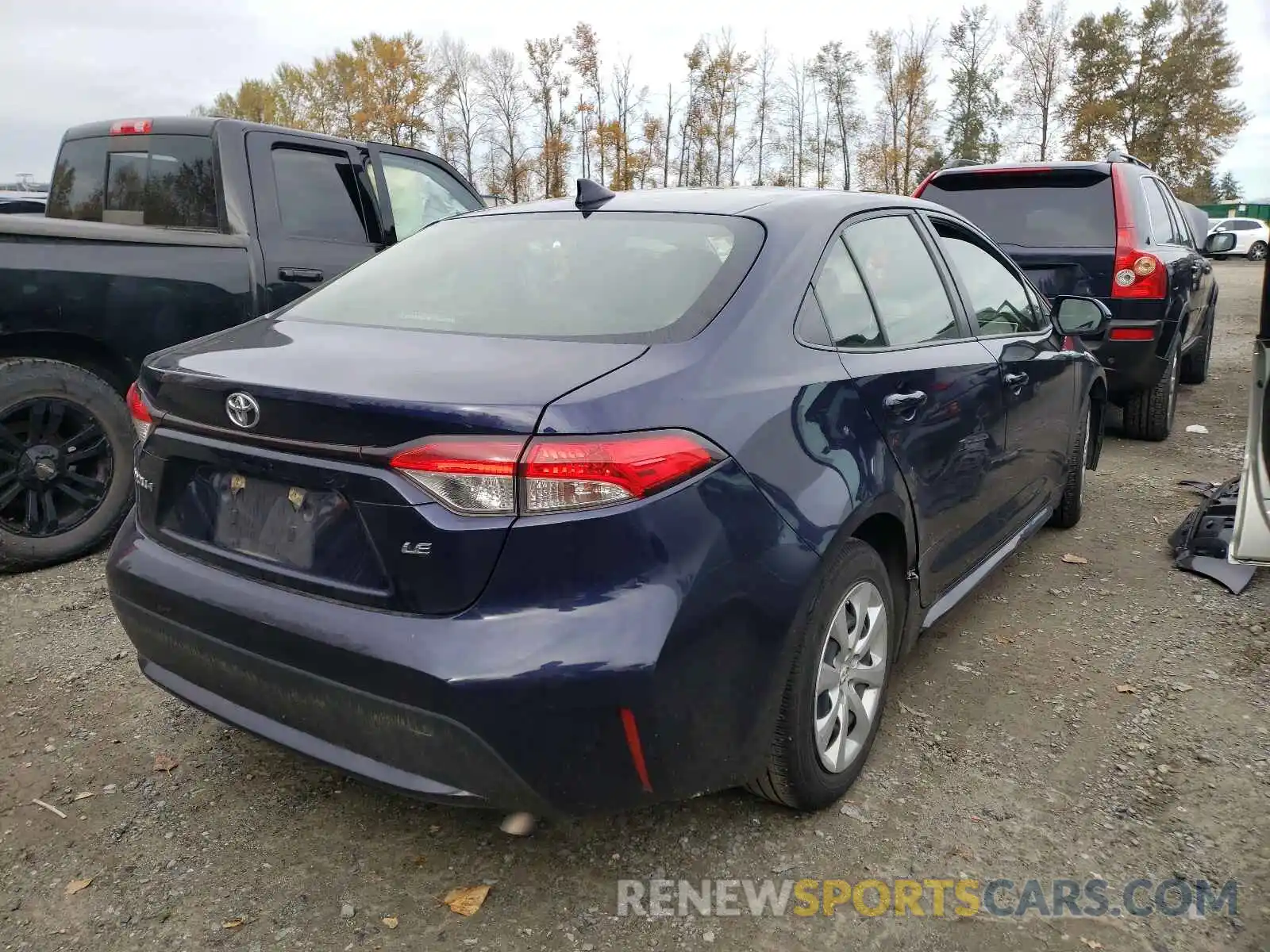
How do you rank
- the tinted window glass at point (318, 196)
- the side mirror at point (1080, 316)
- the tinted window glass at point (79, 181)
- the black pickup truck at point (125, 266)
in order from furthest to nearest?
the tinted window glass at point (79, 181), the tinted window glass at point (318, 196), the side mirror at point (1080, 316), the black pickup truck at point (125, 266)

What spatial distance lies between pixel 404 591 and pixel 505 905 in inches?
33.2

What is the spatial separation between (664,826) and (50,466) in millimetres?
3250

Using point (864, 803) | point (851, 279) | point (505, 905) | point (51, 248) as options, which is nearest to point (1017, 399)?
point (851, 279)

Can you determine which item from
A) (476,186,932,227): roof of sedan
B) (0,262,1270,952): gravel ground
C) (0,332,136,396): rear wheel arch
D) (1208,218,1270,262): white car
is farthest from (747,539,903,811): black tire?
(1208,218,1270,262): white car

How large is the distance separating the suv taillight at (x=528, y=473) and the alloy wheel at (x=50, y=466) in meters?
3.08

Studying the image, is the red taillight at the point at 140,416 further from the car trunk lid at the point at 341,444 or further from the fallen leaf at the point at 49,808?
the fallen leaf at the point at 49,808

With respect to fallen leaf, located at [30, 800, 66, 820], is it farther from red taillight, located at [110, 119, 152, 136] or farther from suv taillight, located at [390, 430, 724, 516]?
red taillight, located at [110, 119, 152, 136]

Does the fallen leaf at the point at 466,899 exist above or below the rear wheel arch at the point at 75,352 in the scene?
below

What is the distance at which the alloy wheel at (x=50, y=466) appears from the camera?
4.13 metres

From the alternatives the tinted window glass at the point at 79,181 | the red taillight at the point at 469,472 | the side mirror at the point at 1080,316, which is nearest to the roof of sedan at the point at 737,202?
the red taillight at the point at 469,472

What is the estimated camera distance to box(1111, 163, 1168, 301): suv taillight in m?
6.11

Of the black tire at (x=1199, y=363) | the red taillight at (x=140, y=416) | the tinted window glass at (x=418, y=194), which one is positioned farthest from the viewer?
the black tire at (x=1199, y=363)

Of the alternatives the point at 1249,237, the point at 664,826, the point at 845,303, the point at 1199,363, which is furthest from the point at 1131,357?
the point at 1249,237

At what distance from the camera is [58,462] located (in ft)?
13.9
